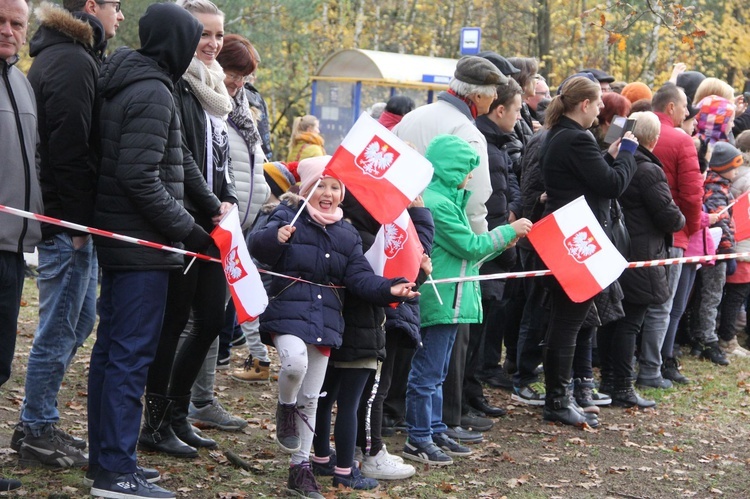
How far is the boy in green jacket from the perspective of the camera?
254 inches

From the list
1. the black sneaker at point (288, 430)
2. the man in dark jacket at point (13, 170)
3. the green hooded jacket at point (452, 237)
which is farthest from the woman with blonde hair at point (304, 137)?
the man in dark jacket at point (13, 170)

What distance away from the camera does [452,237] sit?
21.3 ft

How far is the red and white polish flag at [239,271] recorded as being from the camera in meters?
5.09

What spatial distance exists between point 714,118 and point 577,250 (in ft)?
13.8

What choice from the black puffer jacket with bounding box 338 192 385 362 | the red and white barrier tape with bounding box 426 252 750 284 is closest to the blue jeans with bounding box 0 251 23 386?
the black puffer jacket with bounding box 338 192 385 362

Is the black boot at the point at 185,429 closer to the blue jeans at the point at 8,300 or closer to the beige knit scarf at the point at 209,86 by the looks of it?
the blue jeans at the point at 8,300

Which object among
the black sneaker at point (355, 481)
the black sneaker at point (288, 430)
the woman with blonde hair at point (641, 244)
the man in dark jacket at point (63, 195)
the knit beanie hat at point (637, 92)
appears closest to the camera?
the man in dark jacket at point (63, 195)

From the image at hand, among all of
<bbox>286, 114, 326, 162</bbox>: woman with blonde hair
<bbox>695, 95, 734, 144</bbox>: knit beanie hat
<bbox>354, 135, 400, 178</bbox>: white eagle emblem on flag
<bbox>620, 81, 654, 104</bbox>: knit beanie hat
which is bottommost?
<bbox>354, 135, 400, 178</bbox>: white eagle emblem on flag

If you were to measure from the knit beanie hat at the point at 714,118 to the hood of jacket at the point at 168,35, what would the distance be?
23.5 ft

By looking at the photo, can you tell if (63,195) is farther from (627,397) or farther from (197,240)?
(627,397)

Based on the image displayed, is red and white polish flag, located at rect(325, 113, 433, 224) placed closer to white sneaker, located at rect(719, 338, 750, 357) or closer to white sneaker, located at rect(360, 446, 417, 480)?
white sneaker, located at rect(360, 446, 417, 480)

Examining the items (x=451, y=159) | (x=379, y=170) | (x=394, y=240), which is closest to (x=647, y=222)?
(x=451, y=159)

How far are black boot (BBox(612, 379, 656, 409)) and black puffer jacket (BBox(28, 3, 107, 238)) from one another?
5.09 metres

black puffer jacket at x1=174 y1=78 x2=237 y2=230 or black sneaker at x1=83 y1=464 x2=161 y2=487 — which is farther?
black puffer jacket at x1=174 y1=78 x2=237 y2=230
